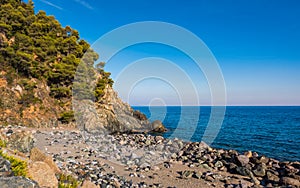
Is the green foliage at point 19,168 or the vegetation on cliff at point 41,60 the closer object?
the green foliage at point 19,168

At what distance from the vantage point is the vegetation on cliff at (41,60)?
2891 centimetres

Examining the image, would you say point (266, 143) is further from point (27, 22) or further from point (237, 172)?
point (27, 22)

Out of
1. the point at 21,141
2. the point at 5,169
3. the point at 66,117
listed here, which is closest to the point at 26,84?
the point at 66,117

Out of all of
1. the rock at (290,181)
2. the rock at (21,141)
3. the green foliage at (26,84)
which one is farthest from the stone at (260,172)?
the green foliage at (26,84)

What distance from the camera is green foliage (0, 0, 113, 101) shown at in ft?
101

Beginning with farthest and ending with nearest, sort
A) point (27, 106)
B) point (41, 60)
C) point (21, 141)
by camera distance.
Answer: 1. point (41, 60)
2. point (27, 106)
3. point (21, 141)

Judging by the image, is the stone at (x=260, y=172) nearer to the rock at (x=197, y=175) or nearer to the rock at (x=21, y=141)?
the rock at (x=197, y=175)

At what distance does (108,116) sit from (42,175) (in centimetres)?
3010

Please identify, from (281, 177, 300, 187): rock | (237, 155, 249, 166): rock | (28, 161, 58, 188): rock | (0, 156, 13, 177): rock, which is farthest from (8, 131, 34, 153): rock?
(281, 177, 300, 187): rock

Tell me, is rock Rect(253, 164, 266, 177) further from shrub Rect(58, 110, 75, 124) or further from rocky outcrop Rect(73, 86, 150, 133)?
shrub Rect(58, 110, 75, 124)

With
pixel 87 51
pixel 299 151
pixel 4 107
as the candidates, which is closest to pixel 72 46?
pixel 87 51

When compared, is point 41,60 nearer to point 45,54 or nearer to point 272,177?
point 45,54

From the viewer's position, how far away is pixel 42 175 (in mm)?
5836

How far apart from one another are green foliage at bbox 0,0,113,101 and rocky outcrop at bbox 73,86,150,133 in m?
1.83
